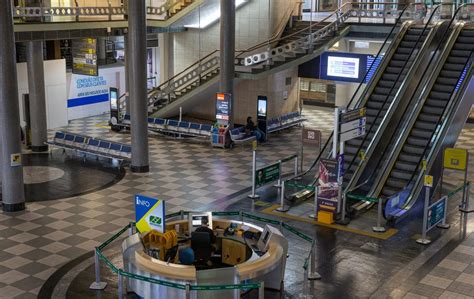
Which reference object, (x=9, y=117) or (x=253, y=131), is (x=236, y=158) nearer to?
(x=253, y=131)

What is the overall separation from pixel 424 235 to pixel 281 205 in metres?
4.05

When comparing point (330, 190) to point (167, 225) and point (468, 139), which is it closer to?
point (167, 225)

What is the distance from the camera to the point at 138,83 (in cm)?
2177

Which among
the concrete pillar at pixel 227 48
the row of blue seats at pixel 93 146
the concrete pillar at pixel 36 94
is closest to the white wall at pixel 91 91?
the concrete pillar at pixel 36 94

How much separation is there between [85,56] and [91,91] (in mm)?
6261

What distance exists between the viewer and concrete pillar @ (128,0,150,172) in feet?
70.2

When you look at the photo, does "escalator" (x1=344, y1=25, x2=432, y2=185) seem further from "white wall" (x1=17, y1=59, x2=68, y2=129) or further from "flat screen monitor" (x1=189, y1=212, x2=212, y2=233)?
"white wall" (x1=17, y1=59, x2=68, y2=129)

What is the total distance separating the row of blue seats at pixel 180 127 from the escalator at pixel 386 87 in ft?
26.4

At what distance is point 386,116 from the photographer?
20062mm

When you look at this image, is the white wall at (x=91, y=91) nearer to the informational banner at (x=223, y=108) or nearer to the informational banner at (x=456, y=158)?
the informational banner at (x=223, y=108)

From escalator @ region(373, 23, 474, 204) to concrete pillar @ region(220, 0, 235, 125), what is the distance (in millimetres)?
8421

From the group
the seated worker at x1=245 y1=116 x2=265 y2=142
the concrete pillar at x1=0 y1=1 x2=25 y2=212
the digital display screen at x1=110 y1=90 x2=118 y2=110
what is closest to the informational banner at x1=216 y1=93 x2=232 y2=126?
the seated worker at x1=245 y1=116 x2=265 y2=142

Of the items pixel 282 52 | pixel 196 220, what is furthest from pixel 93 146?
pixel 196 220

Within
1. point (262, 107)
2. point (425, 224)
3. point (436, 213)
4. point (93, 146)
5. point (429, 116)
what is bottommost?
point (425, 224)
